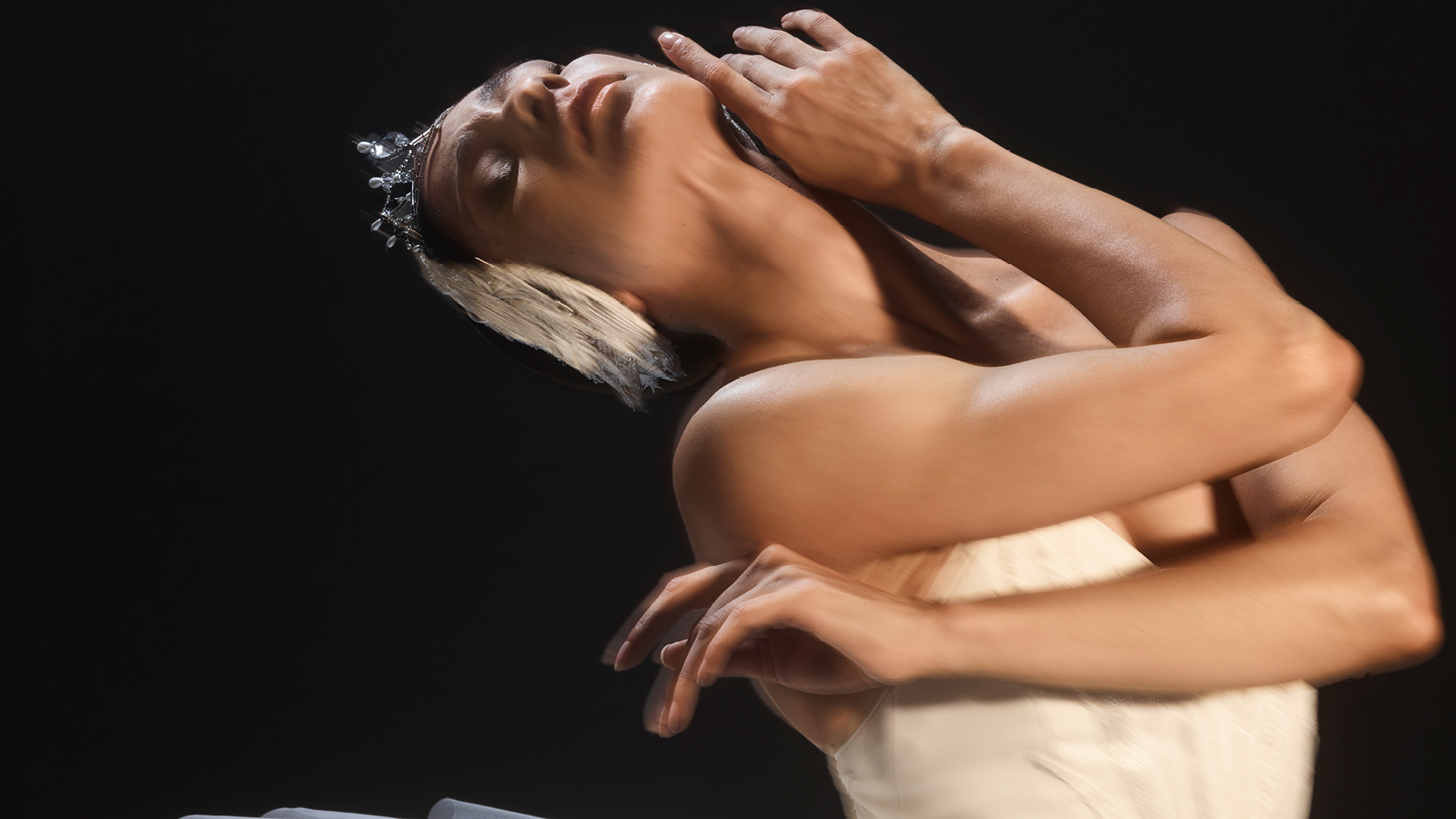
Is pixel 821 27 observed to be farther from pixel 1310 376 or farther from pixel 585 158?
pixel 1310 376

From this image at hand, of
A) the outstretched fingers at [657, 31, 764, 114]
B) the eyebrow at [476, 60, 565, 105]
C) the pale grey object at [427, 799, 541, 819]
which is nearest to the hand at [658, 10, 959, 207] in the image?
the outstretched fingers at [657, 31, 764, 114]

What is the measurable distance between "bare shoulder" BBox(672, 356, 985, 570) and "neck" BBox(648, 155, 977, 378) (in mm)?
73

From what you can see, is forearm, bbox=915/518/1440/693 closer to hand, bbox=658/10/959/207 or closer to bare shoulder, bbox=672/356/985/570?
Result: bare shoulder, bbox=672/356/985/570

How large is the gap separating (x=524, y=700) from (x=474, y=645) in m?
0.07

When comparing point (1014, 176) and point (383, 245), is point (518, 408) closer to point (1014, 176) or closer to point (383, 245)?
point (383, 245)

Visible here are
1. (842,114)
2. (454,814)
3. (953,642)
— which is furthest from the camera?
(454,814)

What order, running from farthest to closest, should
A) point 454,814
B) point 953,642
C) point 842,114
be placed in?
point 454,814 → point 842,114 → point 953,642

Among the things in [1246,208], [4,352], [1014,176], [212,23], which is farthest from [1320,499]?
[4,352]

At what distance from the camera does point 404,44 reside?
0.95 metres

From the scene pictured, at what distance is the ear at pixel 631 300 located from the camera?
635mm

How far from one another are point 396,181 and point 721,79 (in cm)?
29

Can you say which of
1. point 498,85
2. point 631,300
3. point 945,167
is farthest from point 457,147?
point 945,167

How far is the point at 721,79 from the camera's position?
1.96 feet

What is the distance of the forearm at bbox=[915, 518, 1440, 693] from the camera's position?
47 centimetres
